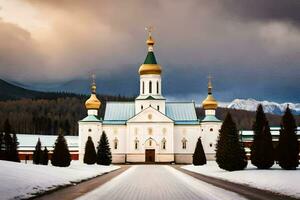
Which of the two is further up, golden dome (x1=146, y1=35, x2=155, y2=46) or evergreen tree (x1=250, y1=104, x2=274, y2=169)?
golden dome (x1=146, y1=35, x2=155, y2=46)

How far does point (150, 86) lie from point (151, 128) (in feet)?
29.8

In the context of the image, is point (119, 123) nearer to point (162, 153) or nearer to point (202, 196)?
point (162, 153)

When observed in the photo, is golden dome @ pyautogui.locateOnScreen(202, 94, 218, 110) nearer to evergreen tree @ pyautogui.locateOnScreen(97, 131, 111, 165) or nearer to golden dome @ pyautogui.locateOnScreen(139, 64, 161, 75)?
golden dome @ pyautogui.locateOnScreen(139, 64, 161, 75)

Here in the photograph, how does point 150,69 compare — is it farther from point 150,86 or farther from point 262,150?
point 262,150

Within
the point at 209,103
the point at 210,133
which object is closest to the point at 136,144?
the point at 210,133

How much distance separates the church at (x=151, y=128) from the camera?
84.9 metres

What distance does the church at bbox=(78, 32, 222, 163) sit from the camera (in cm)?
8494

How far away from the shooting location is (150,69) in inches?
3494

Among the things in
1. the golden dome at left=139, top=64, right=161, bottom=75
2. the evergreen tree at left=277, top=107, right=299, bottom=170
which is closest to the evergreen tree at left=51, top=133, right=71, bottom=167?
the evergreen tree at left=277, top=107, right=299, bottom=170

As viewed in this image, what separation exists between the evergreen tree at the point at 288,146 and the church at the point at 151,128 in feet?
133

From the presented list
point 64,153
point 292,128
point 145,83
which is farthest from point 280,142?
point 145,83

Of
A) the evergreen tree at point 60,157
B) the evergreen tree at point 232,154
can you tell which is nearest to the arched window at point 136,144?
the evergreen tree at point 60,157

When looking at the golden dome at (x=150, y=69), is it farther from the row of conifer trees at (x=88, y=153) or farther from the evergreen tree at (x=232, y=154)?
the evergreen tree at (x=232, y=154)

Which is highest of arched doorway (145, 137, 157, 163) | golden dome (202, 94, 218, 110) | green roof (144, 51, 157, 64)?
green roof (144, 51, 157, 64)
